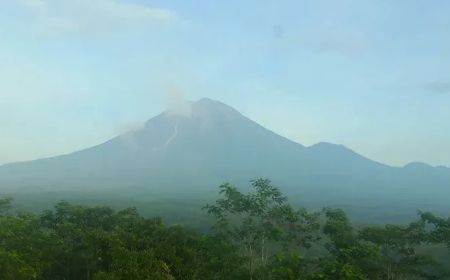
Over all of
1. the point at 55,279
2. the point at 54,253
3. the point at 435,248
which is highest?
the point at 54,253

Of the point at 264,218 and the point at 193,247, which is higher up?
the point at 264,218

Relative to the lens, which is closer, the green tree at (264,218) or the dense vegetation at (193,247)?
the dense vegetation at (193,247)

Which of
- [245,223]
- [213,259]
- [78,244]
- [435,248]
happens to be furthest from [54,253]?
[435,248]

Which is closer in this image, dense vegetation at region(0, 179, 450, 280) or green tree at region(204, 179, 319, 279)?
dense vegetation at region(0, 179, 450, 280)

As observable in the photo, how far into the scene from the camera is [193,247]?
20812mm

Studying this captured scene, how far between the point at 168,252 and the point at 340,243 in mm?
10966

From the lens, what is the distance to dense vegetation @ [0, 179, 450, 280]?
17672 millimetres

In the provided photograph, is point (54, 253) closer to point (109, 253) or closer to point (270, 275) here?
point (109, 253)

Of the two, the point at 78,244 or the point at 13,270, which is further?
the point at 78,244

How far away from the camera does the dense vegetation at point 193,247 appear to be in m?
17.7

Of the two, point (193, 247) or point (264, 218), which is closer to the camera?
point (193, 247)

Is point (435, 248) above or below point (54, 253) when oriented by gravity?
below

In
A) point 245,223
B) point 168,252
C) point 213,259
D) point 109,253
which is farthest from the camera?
point 245,223

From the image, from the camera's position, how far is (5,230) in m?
23.5
